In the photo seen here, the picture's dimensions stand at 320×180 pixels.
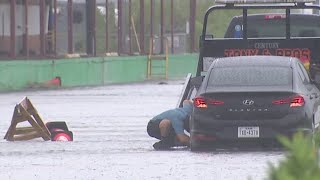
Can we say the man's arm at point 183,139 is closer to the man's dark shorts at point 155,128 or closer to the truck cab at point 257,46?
the man's dark shorts at point 155,128

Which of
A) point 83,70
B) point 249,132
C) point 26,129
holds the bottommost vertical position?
point 83,70

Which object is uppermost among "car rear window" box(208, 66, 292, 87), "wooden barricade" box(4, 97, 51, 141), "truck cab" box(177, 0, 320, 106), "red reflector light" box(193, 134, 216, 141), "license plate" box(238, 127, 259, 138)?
"truck cab" box(177, 0, 320, 106)

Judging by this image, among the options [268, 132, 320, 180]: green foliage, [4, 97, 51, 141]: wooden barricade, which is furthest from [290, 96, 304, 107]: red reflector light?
[268, 132, 320, 180]: green foliage

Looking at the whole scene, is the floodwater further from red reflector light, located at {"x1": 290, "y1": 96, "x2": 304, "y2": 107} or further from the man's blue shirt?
red reflector light, located at {"x1": 290, "y1": 96, "x2": 304, "y2": 107}

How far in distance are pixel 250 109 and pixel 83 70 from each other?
2682 centimetres

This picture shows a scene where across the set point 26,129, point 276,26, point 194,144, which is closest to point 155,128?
point 194,144

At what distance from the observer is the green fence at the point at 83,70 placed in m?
A: 35.2

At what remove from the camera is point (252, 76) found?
1412cm

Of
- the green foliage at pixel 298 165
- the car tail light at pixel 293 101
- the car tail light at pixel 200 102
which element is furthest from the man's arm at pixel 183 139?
the green foliage at pixel 298 165

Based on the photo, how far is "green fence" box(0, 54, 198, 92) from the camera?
35.2 m

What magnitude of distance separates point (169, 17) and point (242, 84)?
1532 inches

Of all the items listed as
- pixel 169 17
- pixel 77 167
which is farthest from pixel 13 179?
pixel 169 17

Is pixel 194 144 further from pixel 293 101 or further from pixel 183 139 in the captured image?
pixel 293 101

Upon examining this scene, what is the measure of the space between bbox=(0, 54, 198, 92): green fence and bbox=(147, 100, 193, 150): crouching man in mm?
19777
